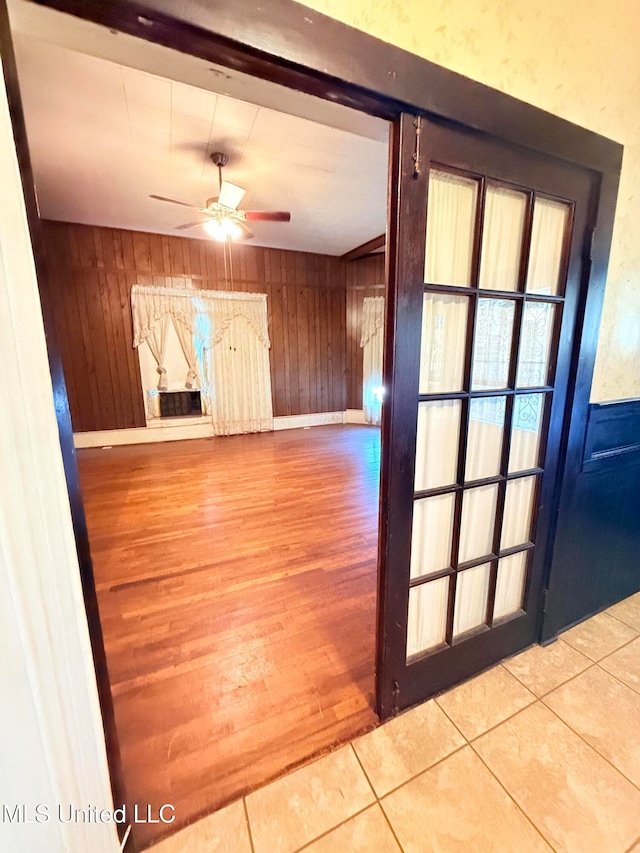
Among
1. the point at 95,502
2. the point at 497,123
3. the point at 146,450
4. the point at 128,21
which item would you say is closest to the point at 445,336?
the point at 497,123

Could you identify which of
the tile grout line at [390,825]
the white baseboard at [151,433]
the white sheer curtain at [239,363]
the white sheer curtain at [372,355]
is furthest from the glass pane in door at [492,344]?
the white baseboard at [151,433]

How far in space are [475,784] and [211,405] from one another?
5.33 metres

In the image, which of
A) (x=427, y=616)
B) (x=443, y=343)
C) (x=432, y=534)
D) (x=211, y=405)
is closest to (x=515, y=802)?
(x=427, y=616)

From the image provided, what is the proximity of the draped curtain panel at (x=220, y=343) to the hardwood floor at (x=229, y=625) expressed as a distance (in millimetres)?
2208

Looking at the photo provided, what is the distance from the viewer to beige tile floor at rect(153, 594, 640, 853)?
102 centimetres

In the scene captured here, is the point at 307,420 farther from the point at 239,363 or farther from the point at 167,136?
the point at 167,136

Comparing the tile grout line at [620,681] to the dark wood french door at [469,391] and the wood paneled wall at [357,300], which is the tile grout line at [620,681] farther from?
the wood paneled wall at [357,300]

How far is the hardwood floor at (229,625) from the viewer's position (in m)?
1.25

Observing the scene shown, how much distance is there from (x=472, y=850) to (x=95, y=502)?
139 inches

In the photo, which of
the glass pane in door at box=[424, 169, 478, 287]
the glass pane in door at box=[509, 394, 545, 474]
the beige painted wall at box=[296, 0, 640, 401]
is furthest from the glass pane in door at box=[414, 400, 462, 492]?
the beige painted wall at box=[296, 0, 640, 401]

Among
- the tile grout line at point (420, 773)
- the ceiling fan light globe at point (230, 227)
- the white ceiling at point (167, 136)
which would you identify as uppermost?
the white ceiling at point (167, 136)

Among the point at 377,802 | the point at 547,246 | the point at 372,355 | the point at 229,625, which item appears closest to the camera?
the point at 377,802

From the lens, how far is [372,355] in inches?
250

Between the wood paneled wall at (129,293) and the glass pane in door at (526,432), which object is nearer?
the glass pane in door at (526,432)
